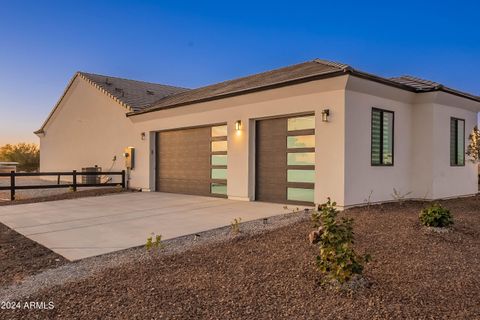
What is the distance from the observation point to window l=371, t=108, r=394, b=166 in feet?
28.5

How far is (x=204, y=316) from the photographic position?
2830 mm

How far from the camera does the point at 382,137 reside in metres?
8.83

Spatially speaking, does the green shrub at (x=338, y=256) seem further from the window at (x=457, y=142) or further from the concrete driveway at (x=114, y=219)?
the window at (x=457, y=142)

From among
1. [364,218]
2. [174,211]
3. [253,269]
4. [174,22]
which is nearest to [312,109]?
[364,218]

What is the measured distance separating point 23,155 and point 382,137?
27623 millimetres

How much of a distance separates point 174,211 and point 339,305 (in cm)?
586

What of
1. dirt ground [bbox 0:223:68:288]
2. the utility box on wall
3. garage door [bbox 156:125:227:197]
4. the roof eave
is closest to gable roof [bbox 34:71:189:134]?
the utility box on wall

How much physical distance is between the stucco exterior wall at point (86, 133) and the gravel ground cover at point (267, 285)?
10051 mm

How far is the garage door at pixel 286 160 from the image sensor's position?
28.9 feet

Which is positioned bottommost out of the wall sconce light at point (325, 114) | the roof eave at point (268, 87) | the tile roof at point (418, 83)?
the wall sconce light at point (325, 114)

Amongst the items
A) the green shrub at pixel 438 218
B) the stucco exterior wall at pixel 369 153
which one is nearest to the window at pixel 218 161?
the stucco exterior wall at pixel 369 153

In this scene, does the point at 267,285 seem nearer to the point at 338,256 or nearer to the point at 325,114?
the point at 338,256

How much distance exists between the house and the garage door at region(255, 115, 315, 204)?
3 cm

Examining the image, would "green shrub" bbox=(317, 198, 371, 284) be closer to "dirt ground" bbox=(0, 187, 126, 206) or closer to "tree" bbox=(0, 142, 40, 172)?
"dirt ground" bbox=(0, 187, 126, 206)
